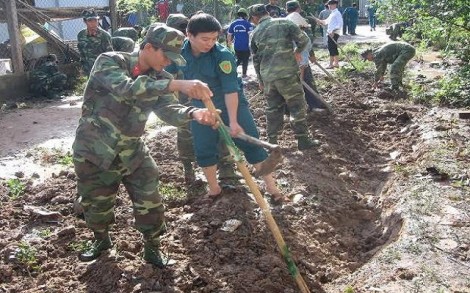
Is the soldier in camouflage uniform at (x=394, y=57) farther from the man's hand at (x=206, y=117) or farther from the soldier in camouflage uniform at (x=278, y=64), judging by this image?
the man's hand at (x=206, y=117)

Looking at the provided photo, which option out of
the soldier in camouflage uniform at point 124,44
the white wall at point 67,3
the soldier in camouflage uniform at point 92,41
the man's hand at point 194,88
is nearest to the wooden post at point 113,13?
the white wall at point 67,3

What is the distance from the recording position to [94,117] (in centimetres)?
318

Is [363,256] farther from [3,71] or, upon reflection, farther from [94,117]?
[3,71]

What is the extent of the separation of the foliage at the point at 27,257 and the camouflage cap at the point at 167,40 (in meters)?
1.86

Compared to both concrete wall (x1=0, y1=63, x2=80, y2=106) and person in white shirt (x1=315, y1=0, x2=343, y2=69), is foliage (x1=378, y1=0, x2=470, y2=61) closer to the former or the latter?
person in white shirt (x1=315, y1=0, x2=343, y2=69)

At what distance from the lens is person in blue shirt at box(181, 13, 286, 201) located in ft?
12.2

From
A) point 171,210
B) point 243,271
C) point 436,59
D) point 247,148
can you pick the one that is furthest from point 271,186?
point 436,59

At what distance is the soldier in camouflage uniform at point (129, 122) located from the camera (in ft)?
9.60

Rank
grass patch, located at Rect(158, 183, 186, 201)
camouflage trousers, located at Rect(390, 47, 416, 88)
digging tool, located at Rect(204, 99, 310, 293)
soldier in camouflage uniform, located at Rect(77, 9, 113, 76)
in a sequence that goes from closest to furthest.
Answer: digging tool, located at Rect(204, 99, 310, 293) < grass patch, located at Rect(158, 183, 186, 201) < soldier in camouflage uniform, located at Rect(77, 9, 113, 76) < camouflage trousers, located at Rect(390, 47, 416, 88)

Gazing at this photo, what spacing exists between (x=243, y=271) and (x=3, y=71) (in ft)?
30.9

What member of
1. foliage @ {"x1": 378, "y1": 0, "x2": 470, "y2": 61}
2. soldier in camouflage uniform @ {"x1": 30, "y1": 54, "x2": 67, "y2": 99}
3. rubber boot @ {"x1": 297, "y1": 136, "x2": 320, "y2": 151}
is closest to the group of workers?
rubber boot @ {"x1": 297, "y1": 136, "x2": 320, "y2": 151}

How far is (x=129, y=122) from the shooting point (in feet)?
10.5

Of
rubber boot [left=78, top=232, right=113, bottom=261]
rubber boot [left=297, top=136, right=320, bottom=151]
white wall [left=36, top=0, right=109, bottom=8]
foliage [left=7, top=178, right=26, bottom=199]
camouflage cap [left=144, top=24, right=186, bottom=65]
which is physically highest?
white wall [left=36, top=0, right=109, bottom=8]

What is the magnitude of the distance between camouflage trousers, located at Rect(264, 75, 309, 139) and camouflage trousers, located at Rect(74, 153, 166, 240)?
110 inches
